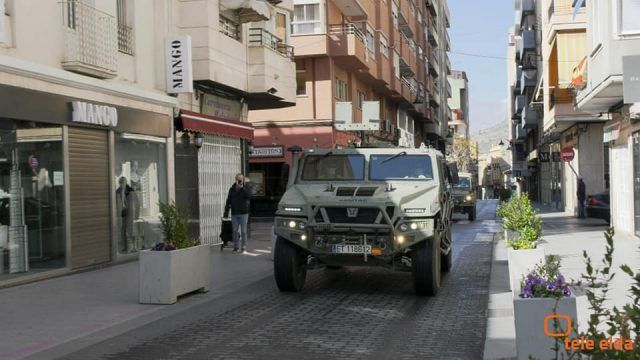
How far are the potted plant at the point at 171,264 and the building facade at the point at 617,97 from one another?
832 centimetres

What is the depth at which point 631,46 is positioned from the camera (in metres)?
15.1

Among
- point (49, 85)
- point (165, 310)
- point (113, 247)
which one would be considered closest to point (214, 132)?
point (113, 247)

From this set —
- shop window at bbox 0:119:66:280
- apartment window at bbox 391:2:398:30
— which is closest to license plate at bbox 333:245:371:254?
shop window at bbox 0:119:66:280

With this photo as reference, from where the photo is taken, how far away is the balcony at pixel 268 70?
19.7 m

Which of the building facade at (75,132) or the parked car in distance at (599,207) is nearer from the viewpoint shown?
the building facade at (75,132)

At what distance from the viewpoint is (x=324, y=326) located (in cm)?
757

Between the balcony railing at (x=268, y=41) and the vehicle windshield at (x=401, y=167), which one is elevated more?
the balcony railing at (x=268, y=41)

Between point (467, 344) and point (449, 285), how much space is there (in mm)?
4043

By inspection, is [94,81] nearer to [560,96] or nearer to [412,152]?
[412,152]

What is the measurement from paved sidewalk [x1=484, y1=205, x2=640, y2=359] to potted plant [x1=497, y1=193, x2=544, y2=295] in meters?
0.42

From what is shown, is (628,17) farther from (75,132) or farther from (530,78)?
(530,78)

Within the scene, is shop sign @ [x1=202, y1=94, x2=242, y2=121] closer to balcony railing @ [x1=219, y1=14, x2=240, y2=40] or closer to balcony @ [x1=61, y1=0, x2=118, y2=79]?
balcony railing @ [x1=219, y1=14, x2=240, y2=40]

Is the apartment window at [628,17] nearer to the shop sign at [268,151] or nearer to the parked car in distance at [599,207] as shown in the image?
the parked car in distance at [599,207]

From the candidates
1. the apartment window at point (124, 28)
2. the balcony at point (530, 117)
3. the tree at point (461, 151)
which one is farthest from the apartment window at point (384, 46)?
the tree at point (461, 151)
